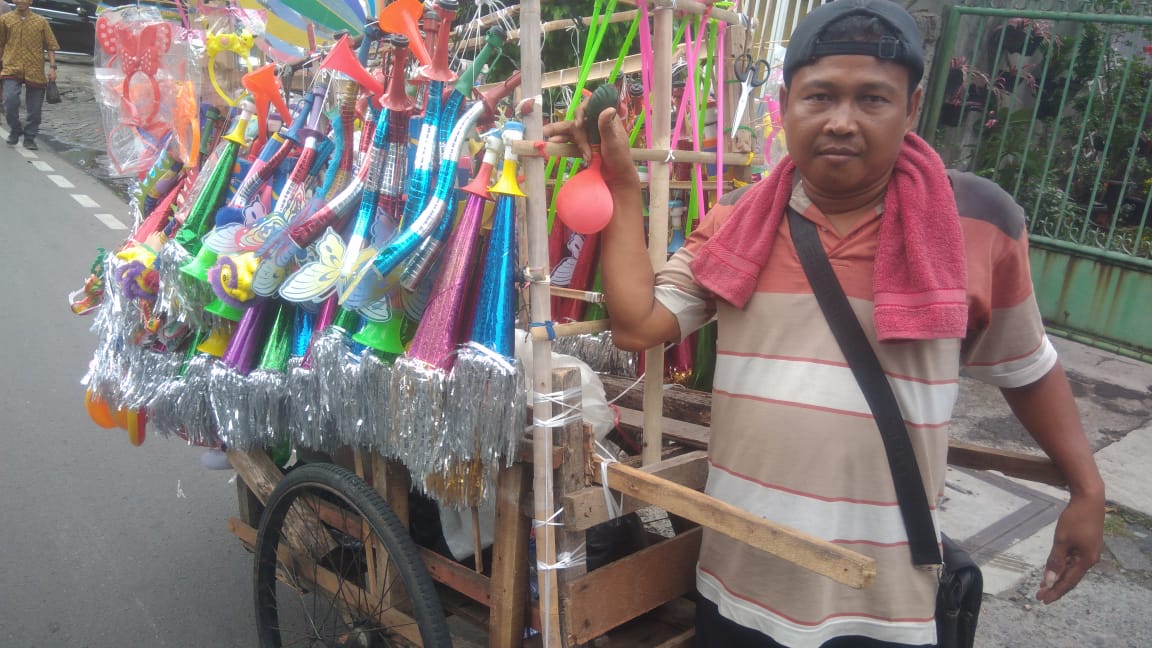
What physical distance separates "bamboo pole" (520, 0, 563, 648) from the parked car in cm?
1498

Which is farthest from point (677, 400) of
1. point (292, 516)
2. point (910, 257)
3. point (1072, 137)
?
point (1072, 137)

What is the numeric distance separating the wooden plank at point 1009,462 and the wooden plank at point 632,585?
59 cm

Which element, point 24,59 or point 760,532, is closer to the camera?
point 760,532

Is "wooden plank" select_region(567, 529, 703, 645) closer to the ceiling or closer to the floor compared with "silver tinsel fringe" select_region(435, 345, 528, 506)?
closer to the floor

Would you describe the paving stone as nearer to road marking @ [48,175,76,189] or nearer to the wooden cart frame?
the wooden cart frame

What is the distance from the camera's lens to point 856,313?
1304 mm

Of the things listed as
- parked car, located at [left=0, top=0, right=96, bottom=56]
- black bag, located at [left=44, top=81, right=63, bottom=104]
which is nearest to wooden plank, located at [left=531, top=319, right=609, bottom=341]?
black bag, located at [left=44, top=81, right=63, bottom=104]

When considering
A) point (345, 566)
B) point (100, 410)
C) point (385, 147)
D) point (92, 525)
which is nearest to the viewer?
point (385, 147)

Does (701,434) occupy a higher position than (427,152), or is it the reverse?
(427,152)

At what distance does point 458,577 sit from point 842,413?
0.94 meters

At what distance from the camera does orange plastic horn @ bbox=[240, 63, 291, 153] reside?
208 cm

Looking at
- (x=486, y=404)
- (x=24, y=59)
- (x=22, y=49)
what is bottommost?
(x=486, y=404)

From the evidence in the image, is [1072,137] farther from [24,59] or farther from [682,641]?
[24,59]

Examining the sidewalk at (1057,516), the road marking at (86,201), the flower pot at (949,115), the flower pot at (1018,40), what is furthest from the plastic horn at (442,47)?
the road marking at (86,201)
